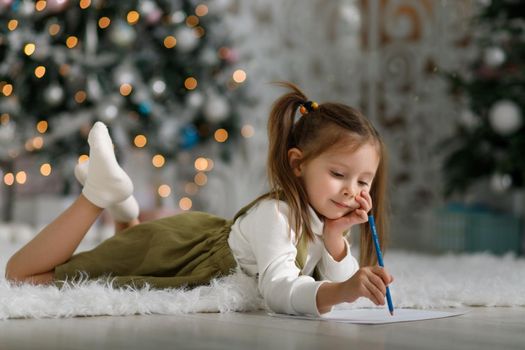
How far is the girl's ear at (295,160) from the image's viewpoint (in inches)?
60.6

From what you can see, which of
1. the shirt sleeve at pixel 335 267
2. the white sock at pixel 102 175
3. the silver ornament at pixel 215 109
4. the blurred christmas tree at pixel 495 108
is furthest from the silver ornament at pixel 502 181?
the white sock at pixel 102 175

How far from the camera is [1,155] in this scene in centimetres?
392

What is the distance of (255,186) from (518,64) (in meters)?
1.58

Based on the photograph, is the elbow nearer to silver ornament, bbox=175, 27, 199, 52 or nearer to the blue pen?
the blue pen

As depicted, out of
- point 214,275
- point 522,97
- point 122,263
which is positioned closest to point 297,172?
point 214,275

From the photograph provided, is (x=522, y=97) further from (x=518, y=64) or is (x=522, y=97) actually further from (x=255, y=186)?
(x=255, y=186)

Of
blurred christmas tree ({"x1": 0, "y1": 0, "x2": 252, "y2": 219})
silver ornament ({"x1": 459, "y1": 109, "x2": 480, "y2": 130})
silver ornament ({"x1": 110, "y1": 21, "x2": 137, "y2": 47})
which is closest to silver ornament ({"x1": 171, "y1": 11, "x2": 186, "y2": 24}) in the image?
blurred christmas tree ({"x1": 0, "y1": 0, "x2": 252, "y2": 219})

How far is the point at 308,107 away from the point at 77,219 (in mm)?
539

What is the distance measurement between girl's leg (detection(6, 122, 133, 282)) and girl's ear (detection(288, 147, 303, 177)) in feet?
1.20

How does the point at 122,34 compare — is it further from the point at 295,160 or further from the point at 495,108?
the point at 295,160

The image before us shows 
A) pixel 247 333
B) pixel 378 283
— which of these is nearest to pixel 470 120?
pixel 378 283

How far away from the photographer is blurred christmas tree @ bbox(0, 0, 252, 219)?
3518 millimetres

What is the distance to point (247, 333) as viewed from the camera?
1189 mm

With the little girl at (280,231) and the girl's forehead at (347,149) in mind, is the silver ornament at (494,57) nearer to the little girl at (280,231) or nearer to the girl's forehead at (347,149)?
the little girl at (280,231)
